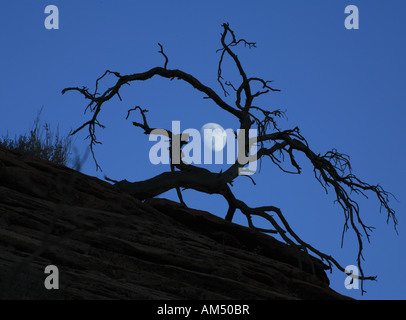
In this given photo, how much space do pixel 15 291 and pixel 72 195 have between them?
419 centimetres

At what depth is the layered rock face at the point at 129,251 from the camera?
719 centimetres

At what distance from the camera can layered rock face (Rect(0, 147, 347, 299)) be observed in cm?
719

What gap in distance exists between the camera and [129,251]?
8.64 metres

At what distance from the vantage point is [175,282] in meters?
8.01

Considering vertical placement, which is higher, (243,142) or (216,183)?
(243,142)

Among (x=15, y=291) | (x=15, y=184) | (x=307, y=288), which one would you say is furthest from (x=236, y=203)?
(x=15, y=291)

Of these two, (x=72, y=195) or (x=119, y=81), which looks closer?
(x=72, y=195)

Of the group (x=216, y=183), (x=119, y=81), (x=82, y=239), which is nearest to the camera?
(x=82, y=239)

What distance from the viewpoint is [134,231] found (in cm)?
946

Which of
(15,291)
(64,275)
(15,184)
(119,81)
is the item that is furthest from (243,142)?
(15,291)
